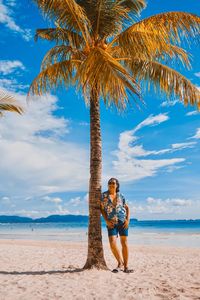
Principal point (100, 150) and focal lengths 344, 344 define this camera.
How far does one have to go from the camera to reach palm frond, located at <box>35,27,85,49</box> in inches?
345

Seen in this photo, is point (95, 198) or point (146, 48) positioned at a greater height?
point (146, 48)

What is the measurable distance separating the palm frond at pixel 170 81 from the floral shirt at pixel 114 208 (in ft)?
9.76

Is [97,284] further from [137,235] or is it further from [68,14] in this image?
[137,235]

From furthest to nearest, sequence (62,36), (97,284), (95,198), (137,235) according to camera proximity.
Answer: (137,235) → (62,36) → (95,198) → (97,284)

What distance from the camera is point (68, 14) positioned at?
833 centimetres

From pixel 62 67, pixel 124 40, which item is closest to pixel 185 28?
pixel 124 40

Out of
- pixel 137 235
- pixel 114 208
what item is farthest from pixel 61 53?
pixel 137 235

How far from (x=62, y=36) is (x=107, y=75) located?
8.88ft

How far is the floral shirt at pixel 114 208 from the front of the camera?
25.0ft

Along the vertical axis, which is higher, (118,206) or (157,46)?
(157,46)

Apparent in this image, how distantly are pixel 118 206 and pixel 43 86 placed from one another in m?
3.84

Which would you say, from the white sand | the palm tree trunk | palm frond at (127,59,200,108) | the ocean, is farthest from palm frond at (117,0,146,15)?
the ocean

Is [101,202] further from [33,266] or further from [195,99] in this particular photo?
[195,99]

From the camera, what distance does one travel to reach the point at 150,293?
19.4 feet
